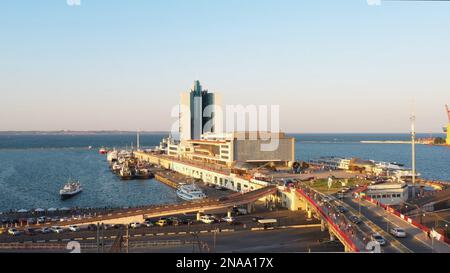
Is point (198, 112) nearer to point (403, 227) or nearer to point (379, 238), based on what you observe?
point (403, 227)

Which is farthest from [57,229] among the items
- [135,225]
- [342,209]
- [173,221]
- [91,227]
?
[342,209]

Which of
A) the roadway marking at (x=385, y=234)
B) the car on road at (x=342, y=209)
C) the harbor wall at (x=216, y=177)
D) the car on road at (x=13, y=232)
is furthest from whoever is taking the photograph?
the harbor wall at (x=216, y=177)

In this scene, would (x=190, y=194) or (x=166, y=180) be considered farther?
(x=166, y=180)

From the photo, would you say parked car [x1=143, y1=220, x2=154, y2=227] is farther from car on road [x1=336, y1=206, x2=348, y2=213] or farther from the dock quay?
the dock quay

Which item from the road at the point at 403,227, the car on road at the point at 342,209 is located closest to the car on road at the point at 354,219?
the road at the point at 403,227

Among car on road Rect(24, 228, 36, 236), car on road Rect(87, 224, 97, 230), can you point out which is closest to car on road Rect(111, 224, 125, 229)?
car on road Rect(87, 224, 97, 230)

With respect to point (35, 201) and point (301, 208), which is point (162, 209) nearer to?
point (301, 208)

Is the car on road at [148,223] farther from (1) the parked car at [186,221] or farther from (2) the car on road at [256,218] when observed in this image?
(2) the car on road at [256,218]
